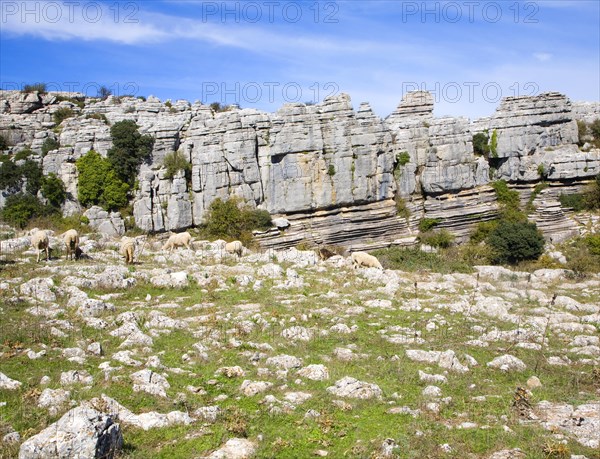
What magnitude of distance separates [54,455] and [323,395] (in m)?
4.47

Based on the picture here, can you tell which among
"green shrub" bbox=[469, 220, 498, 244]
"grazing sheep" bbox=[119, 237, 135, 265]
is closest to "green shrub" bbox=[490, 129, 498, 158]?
"green shrub" bbox=[469, 220, 498, 244]

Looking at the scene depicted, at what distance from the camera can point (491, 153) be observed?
130 ft

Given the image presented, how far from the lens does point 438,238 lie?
36.3 metres

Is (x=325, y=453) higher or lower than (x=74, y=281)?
lower

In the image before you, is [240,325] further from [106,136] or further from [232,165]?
[106,136]

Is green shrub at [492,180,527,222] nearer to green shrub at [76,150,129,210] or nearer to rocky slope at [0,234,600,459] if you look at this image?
rocky slope at [0,234,600,459]

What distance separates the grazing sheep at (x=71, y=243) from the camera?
2017 centimetres

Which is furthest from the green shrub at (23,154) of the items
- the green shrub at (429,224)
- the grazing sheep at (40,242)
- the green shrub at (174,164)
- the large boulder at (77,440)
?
the large boulder at (77,440)

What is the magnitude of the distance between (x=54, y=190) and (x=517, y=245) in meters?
30.5

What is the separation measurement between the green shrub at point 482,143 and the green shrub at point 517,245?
28.2 ft

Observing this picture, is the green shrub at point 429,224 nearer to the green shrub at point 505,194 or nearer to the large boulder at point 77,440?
the green shrub at point 505,194

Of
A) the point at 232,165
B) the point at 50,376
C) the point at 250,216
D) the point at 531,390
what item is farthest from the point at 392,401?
→ the point at 232,165

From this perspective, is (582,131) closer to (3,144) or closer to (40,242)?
(40,242)

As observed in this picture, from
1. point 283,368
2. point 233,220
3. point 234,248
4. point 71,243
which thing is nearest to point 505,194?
point 233,220
